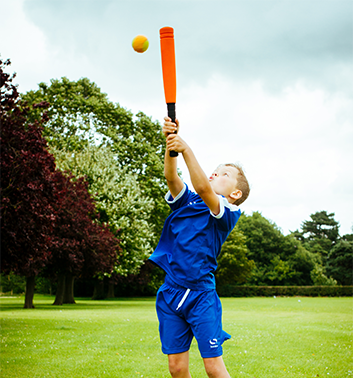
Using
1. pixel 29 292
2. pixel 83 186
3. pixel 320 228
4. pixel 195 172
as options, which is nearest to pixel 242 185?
pixel 195 172

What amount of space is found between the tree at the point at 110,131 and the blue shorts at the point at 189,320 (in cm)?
2308

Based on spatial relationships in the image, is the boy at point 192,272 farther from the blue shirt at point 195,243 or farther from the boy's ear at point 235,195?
the boy's ear at point 235,195

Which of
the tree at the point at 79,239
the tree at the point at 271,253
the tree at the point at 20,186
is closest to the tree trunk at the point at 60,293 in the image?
the tree at the point at 79,239

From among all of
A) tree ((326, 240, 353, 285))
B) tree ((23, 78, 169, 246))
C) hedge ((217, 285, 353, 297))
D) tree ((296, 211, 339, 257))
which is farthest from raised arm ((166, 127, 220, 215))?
tree ((296, 211, 339, 257))

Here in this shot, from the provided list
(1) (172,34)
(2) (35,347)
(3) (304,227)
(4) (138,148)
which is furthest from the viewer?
(3) (304,227)

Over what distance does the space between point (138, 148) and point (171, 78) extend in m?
24.6

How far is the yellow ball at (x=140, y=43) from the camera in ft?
12.2

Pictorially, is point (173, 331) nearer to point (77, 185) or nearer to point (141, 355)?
point (141, 355)

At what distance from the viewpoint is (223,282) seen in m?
47.0

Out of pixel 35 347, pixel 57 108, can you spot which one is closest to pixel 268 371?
pixel 35 347

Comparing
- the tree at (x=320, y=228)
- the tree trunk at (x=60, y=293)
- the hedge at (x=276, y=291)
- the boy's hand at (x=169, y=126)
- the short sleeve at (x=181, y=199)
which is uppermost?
the tree at (x=320, y=228)

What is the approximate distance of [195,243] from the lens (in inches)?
130

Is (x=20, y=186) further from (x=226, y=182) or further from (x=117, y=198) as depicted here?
(x=117, y=198)

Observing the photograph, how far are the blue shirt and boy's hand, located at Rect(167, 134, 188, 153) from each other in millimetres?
525
